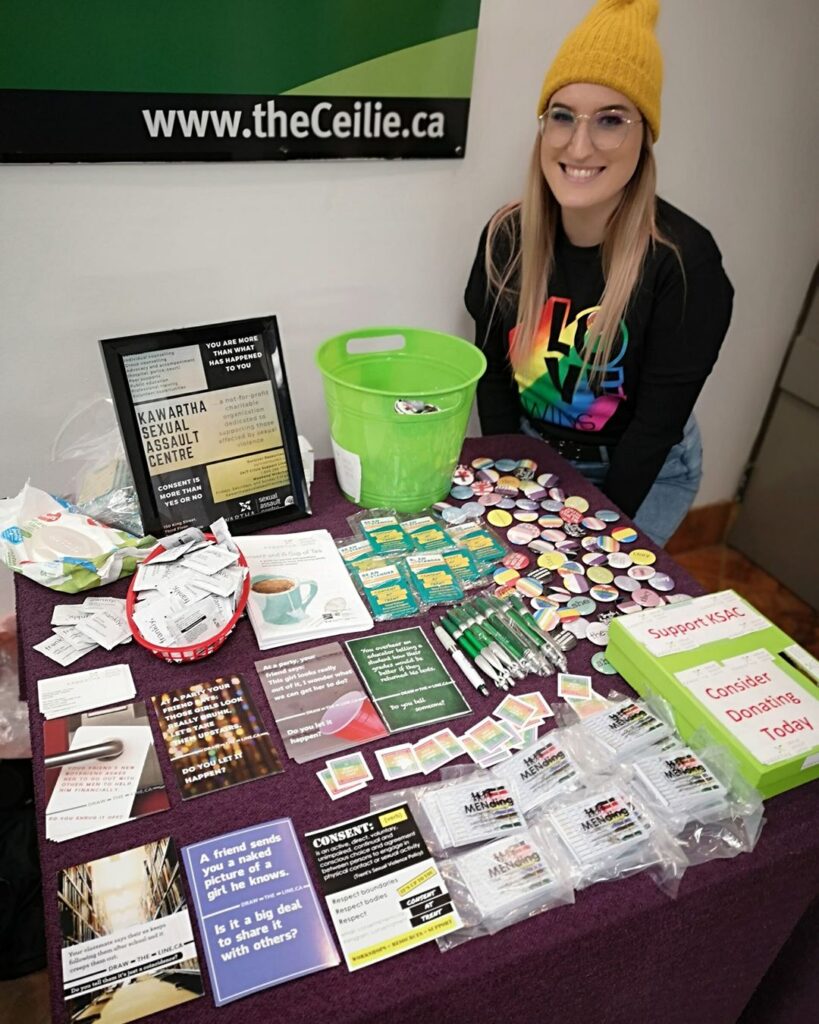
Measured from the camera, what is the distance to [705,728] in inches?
30.9

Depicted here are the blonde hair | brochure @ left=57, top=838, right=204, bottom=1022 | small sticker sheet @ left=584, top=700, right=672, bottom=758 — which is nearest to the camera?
brochure @ left=57, top=838, right=204, bottom=1022

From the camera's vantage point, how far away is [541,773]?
30.3 inches

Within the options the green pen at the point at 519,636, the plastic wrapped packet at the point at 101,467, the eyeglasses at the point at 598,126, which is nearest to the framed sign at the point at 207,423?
the plastic wrapped packet at the point at 101,467

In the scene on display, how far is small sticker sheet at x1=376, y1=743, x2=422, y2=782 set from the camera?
769 millimetres

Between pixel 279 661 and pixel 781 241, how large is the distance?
1711mm

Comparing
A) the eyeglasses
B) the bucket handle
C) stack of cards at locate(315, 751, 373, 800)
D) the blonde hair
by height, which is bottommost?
stack of cards at locate(315, 751, 373, 800)

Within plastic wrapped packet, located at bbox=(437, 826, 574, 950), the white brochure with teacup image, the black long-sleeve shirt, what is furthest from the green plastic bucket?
plastic wrapped packet, located at bbox=(437, 826, 574, 950)

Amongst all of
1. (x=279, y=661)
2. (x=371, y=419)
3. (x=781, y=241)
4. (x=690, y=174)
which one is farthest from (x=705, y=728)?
(x=781, y=241)

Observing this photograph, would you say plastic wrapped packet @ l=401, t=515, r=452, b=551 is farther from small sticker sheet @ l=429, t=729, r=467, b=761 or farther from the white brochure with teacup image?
small sticker sheet @ l=429, t=729, r=467, b=761

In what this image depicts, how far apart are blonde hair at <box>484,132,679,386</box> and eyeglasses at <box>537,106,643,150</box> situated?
0.20 ft

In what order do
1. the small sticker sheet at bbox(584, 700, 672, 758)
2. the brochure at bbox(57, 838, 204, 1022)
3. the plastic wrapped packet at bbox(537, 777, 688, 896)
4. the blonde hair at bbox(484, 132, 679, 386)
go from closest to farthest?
1. the brochure at bbox(57, 838, 204, 1022)
2. the plastic wrapped packet at bbox(537, 777, 688, 896)
3. the small sticker sheet at bbox(584, 700, 672, 758)
4. the blonde hair at bbox(484, 132, 679, 386)

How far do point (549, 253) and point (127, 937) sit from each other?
1.18m

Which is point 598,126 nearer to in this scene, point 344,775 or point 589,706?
point 589,706

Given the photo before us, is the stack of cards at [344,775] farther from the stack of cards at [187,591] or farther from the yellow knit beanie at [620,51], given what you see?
the yellow knit beanie at [620,51]
